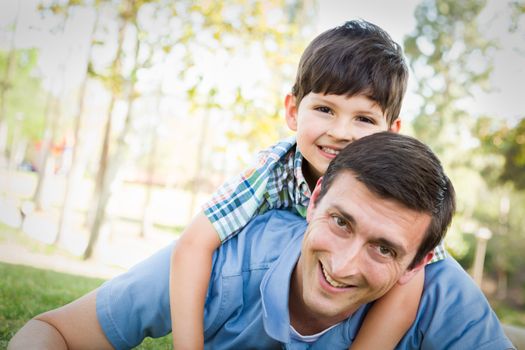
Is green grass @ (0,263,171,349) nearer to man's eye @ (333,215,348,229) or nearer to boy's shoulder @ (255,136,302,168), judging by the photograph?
boy's shoulder @ (255,136,302,168)

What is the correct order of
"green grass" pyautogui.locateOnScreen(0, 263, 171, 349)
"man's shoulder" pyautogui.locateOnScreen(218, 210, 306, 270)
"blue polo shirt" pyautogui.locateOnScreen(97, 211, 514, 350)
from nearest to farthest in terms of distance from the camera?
"blue polo shirt" pyautogui.locateOnScreen(97, 211, 514, 350), "man's shoulder" pyautogui.locateOnScreen(218, 210, 306, 270), "green grass" pyautogui.locateOnScreen(0, 263, 171, 349)

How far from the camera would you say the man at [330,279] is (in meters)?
2.08

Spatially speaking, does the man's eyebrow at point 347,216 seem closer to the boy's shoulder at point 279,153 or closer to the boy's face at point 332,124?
the boy's face at point 332,124

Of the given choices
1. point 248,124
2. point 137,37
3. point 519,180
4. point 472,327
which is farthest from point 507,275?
point 472,327

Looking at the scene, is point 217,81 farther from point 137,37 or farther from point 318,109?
point 318,109

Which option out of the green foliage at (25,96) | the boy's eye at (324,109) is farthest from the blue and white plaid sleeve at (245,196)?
the green foliage at (25,96)

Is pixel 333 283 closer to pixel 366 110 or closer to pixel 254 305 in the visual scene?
pixel 254 305

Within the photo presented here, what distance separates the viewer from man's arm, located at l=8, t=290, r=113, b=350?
6.75 feet

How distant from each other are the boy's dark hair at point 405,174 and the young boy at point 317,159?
321 mm

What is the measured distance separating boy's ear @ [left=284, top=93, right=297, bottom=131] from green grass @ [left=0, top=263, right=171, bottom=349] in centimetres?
137

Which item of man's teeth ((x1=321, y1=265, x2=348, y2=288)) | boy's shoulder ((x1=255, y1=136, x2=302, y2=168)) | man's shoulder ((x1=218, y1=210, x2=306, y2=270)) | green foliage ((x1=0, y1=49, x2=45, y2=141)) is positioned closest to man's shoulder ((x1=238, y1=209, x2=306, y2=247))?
man's shoulder ((x1=218, y1=210, x2=306, y2=270))

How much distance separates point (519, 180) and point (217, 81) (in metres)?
10.3

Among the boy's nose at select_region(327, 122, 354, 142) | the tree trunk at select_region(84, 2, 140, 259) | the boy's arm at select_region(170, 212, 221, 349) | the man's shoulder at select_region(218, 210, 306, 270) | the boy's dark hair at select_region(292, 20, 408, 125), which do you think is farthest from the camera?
the tree trunk at select_region(84, 2, 140, 259)

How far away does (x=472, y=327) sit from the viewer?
2393 mm
